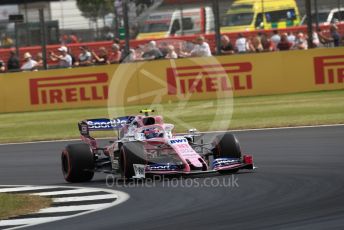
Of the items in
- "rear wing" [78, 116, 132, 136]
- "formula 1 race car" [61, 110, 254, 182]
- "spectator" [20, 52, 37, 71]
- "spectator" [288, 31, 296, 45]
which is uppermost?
"spectator" [288, 31, 296, 45]

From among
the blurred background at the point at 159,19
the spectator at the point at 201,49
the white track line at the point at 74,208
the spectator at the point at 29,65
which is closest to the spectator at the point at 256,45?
the spectator at the point at 201,49

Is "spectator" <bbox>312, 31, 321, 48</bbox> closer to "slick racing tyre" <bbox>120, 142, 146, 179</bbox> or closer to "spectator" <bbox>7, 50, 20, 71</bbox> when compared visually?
"spectator" <bbox>7, 50, 20, 71</bbox>

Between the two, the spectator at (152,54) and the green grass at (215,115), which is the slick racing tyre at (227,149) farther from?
the spectator at (152,54)

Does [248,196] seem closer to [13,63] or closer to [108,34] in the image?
[13,63]

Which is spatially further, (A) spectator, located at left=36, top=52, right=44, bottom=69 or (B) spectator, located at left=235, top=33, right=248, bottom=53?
(B) spectator, located at left=235, top=33, right=248, bottom=53

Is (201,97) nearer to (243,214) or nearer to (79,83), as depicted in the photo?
(79,83)

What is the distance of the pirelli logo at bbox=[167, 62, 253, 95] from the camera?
2980 centimetres

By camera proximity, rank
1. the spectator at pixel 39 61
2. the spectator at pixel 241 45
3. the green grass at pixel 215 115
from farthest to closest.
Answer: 1. the spectator at pixel 241 45
2. the spectator at pixel 39 61
3. the green grass at pixel 215 115

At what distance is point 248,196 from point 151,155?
8.69ft

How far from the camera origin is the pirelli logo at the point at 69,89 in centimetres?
3027

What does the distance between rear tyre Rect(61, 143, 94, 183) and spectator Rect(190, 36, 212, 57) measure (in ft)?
48.9

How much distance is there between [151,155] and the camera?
47.2ft

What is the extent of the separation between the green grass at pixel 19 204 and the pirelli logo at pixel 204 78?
1674 cm

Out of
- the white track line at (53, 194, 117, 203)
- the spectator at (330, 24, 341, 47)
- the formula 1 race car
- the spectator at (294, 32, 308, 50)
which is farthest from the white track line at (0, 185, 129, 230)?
the spectator at (294, 32, 308, 50)
